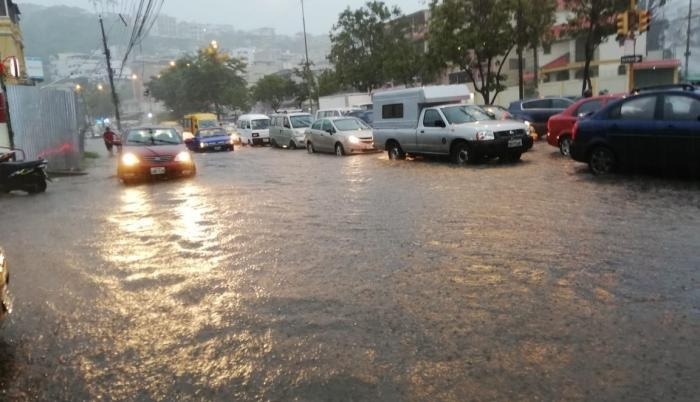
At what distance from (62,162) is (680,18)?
51.5 meters

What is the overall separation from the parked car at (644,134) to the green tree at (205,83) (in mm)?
62731

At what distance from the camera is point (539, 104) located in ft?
69.3

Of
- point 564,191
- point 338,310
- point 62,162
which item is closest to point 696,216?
point 564,191

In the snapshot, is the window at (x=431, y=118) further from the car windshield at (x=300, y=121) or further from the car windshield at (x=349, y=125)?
the car windshield at (x=300, y=121)

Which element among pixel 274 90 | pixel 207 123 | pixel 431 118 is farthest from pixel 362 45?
pixel 431 118

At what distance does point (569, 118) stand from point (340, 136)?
8.82 metres

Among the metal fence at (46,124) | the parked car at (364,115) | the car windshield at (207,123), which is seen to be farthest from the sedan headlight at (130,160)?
the car windshield at (207,123)

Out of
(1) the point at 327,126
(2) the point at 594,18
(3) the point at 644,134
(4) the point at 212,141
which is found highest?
(2) the point at 594,18

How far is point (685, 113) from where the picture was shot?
9523mm

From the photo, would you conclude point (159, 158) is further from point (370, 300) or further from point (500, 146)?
point (370, 300)

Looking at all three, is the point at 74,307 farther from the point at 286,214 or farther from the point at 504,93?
the point at 504,93

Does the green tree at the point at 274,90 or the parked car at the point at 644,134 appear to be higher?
the green tree at the point at 274,90

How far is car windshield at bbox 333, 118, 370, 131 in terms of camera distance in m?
21.7

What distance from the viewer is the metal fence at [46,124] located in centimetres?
1584
